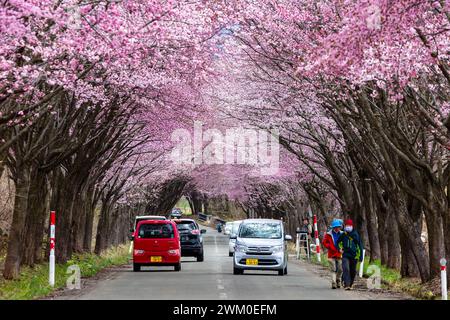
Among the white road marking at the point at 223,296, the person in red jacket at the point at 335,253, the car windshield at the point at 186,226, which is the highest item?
the car windshield at the point at 186,226

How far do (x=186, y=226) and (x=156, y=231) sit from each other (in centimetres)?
852

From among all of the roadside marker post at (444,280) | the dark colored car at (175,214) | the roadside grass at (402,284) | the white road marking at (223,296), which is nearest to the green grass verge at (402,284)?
the roadside grass at (402,284)

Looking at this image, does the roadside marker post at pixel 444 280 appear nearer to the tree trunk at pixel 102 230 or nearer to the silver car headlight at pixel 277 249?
the silver car headlight at pixel 277 249

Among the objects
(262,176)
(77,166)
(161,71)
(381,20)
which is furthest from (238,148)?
(381,20)

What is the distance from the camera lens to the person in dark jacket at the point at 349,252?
21953mm

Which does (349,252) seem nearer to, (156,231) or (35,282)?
(35,282)

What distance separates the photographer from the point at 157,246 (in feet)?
99.7

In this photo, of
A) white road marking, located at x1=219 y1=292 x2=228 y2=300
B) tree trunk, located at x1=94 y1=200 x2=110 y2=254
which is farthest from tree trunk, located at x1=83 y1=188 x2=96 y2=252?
white road marking, located at x1=219 y1=292 x2=228 y2=300

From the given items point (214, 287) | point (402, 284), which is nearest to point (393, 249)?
point (402, 284)

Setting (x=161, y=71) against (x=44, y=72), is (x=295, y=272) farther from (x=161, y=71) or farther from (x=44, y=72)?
(x=44, y=72)

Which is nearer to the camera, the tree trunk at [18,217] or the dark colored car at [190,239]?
the tree trunk at [18,217]

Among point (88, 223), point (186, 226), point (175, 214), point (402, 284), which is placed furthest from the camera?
point (175, 214)

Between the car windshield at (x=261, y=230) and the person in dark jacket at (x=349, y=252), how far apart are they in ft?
23.0

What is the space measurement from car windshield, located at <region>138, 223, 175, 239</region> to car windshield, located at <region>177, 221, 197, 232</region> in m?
7.98
